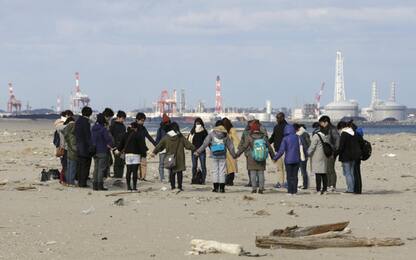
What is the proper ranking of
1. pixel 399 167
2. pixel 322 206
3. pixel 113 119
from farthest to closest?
1. pixel 399 167
2. pixel 113 119
3. pixel 322 206

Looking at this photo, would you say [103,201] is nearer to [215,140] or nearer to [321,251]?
[215,140]

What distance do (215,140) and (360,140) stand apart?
2771 millimetres

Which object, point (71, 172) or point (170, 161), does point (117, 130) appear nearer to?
point (71, 172)

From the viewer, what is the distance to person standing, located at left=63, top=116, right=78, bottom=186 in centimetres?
1642

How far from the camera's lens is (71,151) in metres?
16.5

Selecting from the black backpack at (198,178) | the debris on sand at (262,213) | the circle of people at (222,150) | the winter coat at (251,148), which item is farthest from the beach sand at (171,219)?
the winter coat at (251,148)

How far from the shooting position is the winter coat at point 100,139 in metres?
15.9

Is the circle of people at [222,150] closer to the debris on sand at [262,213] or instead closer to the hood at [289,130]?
the hood at [289,130]

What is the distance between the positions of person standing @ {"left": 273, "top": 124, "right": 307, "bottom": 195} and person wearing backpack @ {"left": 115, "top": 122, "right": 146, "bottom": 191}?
2600 mm

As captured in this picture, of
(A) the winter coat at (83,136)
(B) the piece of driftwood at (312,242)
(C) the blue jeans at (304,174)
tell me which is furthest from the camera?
(C) the blue jeans at (304,174)

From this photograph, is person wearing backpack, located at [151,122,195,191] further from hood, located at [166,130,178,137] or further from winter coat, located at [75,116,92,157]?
winter coat, located at [75,116,92,157]

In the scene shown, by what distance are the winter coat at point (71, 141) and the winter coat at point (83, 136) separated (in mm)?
261

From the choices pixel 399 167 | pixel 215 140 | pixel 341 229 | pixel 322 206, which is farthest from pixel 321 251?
pixel 399 167

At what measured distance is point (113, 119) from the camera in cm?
1847
